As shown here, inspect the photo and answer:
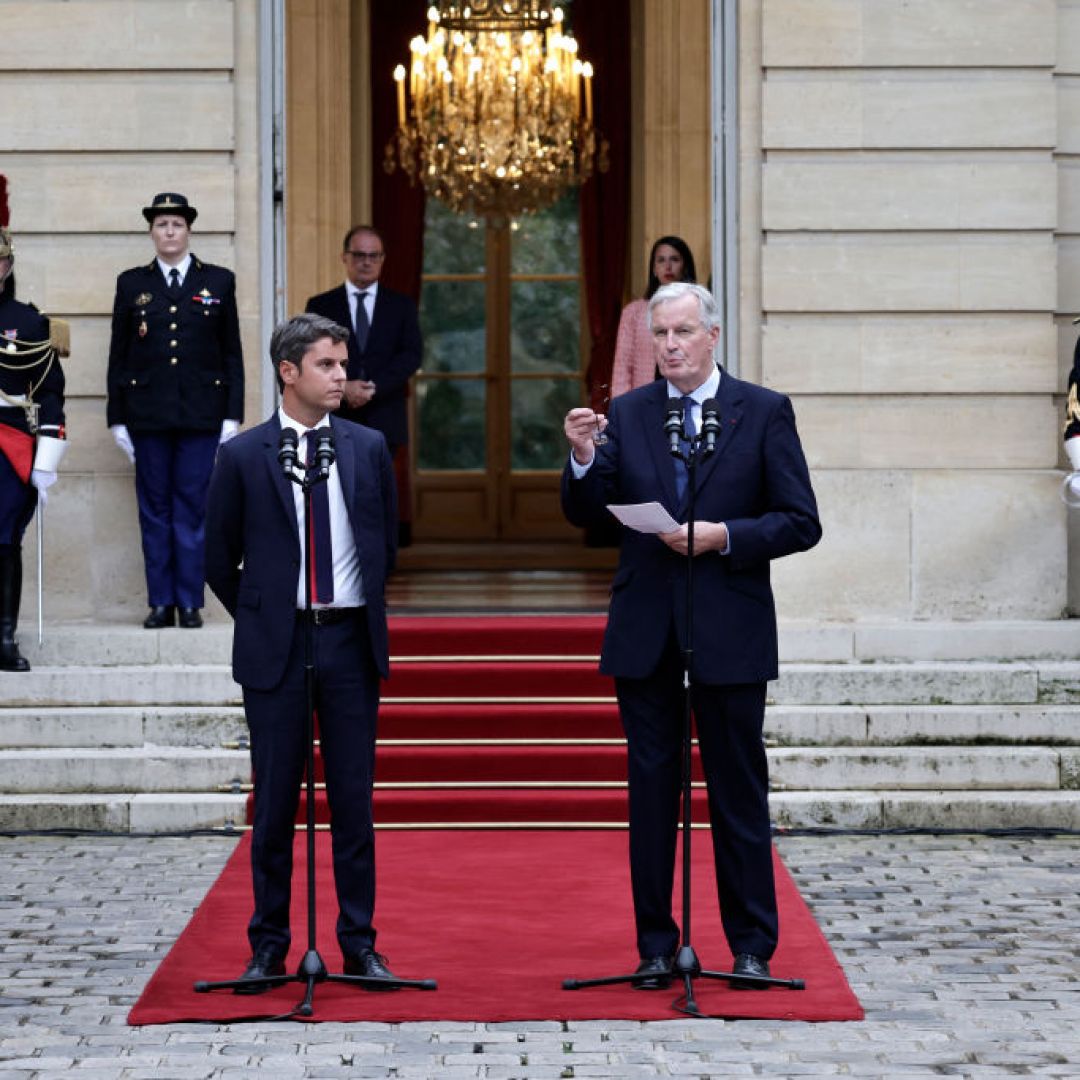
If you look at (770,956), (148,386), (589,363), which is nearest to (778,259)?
(148,386)

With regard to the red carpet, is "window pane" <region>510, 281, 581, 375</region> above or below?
above

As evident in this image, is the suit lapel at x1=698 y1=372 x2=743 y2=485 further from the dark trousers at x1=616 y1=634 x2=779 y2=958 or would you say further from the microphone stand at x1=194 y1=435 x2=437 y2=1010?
the microphone stand at x1=194 y1=435 x2=437 y2=1010

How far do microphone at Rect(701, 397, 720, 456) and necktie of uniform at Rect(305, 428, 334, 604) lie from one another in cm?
104

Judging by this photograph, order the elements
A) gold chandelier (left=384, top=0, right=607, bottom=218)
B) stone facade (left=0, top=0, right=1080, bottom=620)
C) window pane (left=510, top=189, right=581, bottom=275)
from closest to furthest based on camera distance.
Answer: stone facade (left=0, top=0, right=1080, bottom=620) → gold chandelier (left=384, top=0, right=607, bottom=218) → window pane (left=510, top=189, right=581, bottom=275)

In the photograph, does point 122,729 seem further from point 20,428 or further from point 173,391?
point 173,391

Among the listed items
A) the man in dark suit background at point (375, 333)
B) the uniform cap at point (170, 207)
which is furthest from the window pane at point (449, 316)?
the uniform cap at point (170, 207)

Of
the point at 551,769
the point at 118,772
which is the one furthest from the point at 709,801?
the point at 118,772

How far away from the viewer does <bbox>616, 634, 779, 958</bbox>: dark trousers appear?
631cm

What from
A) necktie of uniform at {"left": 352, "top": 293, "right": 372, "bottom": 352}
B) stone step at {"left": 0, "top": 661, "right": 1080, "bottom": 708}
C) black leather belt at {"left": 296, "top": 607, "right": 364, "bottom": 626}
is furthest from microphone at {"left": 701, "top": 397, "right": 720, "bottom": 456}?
necktie of uniform at {"left": 352, "top": 293, "right": 372, "bottom": 352}

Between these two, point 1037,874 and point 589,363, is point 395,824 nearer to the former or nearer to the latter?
point 1037,874

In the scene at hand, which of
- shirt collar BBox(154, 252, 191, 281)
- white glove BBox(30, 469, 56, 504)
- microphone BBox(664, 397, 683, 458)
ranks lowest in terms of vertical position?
white glove BBox(30, 469, 56, 504)

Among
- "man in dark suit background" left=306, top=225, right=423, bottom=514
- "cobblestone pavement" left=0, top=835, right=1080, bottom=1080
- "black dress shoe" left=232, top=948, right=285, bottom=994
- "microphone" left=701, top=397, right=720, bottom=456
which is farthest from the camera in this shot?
"man in dark suit background" left=306, top=225, right=423, bottom=514

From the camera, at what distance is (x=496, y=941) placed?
6980 mm

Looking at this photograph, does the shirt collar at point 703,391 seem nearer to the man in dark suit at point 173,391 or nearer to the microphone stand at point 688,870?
the microphone stand at point 688,870
